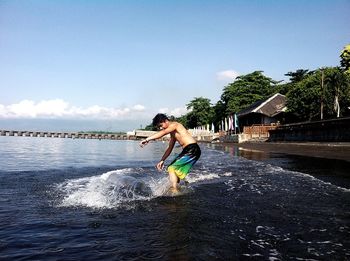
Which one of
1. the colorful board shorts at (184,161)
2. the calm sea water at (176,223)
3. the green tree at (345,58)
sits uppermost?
the green tree at (345,58)

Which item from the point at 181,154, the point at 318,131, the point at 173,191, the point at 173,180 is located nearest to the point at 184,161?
the point at 181,154

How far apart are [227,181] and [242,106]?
5278 centimetres

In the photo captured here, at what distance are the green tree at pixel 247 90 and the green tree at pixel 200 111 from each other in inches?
690

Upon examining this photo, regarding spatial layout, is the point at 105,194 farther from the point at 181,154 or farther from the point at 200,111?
the point at 200,111

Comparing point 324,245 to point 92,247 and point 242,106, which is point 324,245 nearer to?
point 92,247

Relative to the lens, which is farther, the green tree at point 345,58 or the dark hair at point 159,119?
the green tree at point 345,58

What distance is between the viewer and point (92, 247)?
12.0 feet

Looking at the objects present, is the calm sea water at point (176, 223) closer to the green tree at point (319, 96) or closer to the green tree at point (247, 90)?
the green tree at point (319, 96)

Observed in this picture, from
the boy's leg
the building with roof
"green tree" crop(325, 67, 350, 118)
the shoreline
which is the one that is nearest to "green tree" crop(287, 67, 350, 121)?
"green tree" crop(325, 67, 350, 118)

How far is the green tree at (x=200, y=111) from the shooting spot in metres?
83.3

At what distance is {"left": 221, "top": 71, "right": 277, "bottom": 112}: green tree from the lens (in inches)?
2405

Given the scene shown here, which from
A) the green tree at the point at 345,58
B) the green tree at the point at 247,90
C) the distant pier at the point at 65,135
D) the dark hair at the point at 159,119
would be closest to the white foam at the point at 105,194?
the dark hair at the point at 159,119

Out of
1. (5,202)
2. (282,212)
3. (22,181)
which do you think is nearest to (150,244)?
(282,212)

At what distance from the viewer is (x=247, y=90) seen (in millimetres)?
62969
